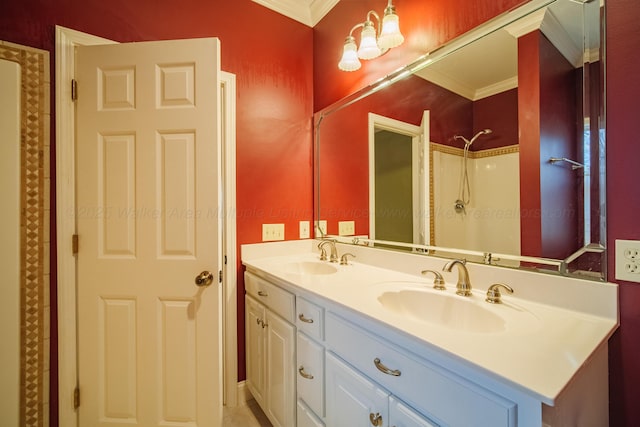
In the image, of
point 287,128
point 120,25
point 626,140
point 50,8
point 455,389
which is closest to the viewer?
point 455,389

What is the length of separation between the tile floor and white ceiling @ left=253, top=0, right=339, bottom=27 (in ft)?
8.87

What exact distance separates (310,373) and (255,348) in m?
0.59

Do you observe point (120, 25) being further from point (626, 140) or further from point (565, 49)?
point (626, 140)

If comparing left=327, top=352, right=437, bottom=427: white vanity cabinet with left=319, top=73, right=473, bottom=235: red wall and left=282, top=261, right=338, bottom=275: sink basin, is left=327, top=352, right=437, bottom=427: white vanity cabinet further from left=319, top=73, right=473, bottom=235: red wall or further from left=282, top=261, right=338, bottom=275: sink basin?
left=319, top=73, right=473, bottom=235: red wall

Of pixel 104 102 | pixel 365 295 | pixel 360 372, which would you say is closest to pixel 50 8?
pixel 104 102

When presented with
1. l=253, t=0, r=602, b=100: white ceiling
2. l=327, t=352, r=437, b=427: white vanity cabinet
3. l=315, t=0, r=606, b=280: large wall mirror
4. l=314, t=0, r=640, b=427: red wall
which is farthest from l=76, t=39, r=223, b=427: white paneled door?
l=314, t=0, r=640, b=427: red wall

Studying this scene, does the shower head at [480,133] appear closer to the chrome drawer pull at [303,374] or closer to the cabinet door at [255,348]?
the chrome drawer pull at [303,374]

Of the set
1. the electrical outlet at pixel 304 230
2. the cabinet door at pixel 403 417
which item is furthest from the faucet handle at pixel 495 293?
the electrical outlet at pixel 304 230

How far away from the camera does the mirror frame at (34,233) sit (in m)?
1.19

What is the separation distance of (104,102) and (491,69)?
1.77 metres

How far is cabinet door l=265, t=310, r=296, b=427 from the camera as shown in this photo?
122 cm

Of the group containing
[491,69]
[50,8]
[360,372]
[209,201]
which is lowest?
[360,372]

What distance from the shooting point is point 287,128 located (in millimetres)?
1937

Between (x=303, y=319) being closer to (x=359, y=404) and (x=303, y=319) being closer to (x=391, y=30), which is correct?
(x=359, y=404)
